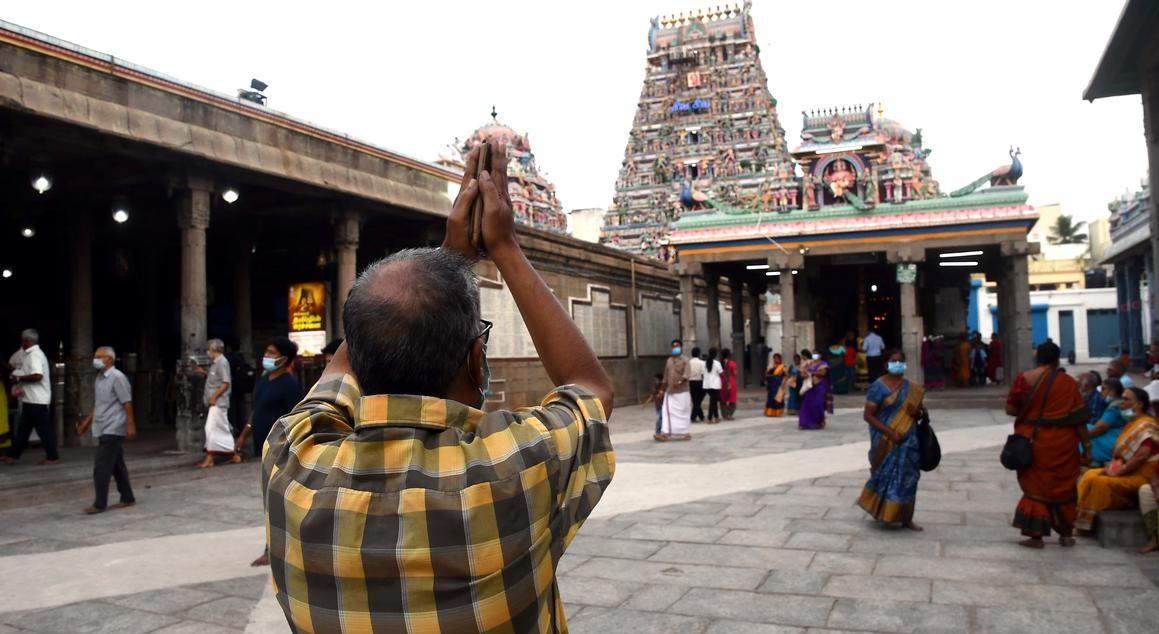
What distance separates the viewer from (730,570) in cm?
542

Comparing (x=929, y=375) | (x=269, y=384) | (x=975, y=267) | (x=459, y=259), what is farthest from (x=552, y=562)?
(x=975, y=267)

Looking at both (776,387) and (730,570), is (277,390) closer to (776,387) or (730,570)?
(730,570)

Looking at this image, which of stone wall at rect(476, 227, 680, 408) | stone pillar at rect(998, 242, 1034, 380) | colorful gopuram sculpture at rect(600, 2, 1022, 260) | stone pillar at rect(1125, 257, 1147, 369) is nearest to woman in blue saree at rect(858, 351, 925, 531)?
stone wall at rect(476, 227, 680, 408)

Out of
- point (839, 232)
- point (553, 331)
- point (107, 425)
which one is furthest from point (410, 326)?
point (839, 232)

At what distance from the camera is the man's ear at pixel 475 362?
150 centimetres

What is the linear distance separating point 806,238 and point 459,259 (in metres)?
20.2

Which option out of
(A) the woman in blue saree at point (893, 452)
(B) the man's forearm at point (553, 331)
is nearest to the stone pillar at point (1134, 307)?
(A) the woman in blue saree at point (893, 452)

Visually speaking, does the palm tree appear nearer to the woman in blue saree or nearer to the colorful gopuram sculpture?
the colorful gopuram sculpture

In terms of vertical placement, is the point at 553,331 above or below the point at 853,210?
below

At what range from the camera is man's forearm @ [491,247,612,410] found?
1.57m

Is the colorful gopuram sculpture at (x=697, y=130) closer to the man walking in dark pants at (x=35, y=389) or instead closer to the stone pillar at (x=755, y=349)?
the stone pillar at (x=755, y=349)

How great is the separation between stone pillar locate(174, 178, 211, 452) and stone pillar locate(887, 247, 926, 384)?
47.3 feet

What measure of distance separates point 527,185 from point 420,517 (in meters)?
31.3

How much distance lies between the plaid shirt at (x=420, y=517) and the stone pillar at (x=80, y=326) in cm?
1293
